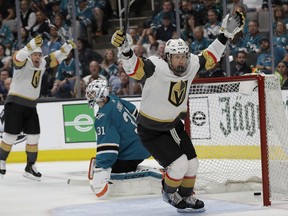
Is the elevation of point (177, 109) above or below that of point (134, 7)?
below

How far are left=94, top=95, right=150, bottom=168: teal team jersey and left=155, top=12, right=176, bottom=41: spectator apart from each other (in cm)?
334

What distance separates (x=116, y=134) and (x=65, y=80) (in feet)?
12.9

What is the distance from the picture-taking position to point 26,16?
10.6 meters

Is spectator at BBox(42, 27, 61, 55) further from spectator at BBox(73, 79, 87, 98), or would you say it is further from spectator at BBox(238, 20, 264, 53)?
spectator at BBox(238, 20, 264, 53)

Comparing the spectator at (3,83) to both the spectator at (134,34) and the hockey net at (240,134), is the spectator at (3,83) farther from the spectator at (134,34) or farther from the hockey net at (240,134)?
the hockey net at (240,134)

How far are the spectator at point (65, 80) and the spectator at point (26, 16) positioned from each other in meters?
0.81

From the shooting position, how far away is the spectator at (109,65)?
9.90 m

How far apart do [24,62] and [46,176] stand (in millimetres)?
1197

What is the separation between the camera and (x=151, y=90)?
5.15 metres

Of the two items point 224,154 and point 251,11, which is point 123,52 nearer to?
point 224,154

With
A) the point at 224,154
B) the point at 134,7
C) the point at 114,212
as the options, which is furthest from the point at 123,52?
the point at 134,7

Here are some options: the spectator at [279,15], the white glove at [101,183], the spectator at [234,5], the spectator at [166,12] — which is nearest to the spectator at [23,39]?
the spectator at [166,12]

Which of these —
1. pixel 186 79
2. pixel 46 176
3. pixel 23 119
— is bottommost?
pixel 46 176

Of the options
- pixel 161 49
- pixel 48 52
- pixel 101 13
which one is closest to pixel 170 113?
pixel 161 49
